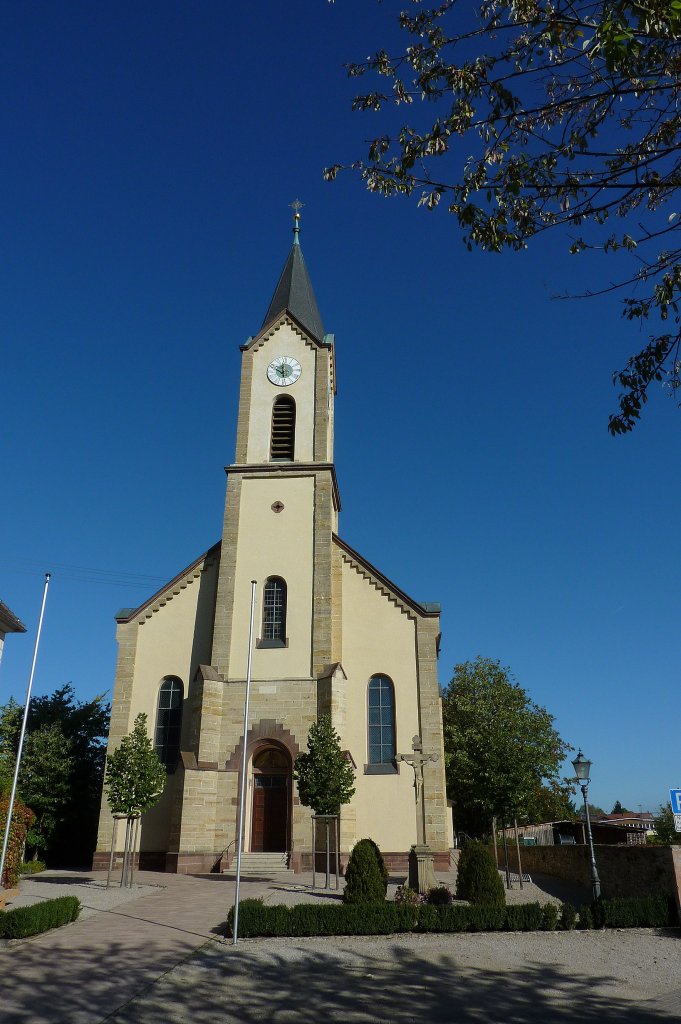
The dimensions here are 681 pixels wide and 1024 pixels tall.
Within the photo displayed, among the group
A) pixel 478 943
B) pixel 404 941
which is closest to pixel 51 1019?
pixel 404 941

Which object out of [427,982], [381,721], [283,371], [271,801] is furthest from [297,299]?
[427,982]

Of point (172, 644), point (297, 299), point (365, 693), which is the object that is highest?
point (297, 299)

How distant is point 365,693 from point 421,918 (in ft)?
44.0

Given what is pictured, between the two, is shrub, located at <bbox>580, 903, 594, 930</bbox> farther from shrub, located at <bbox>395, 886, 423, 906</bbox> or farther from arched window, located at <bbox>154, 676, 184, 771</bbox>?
arched window, located at <bbox>154, 676, 184, 771</bbox>

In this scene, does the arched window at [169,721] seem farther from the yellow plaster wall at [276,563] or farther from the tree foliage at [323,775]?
the tree foliage at [323,775]

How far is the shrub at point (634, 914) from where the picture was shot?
14.8 m

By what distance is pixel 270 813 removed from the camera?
26156 millimetres

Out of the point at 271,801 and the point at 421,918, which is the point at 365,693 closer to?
the point at 271,801

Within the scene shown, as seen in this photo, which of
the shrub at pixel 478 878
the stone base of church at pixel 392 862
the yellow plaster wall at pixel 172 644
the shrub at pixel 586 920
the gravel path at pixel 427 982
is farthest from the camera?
the yellow plaster wall at pixel 172 644

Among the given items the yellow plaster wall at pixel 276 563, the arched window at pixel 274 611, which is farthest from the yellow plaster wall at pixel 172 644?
the arched window at pixel 274 611

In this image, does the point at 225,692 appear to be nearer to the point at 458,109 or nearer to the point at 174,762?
the point at 174,762

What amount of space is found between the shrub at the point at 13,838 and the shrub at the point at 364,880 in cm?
769

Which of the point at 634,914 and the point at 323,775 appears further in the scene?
the point at 323,775

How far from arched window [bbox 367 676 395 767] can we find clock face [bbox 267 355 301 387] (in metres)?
13.6
